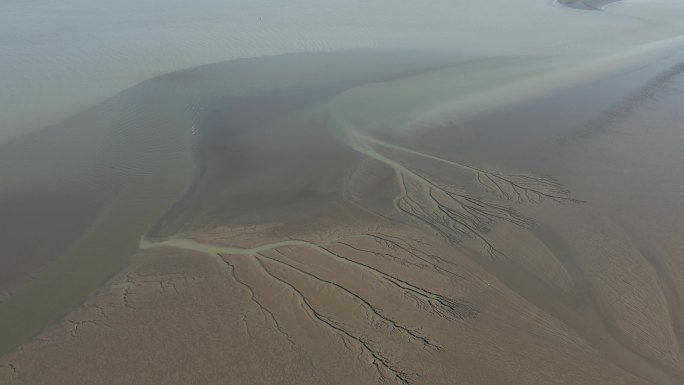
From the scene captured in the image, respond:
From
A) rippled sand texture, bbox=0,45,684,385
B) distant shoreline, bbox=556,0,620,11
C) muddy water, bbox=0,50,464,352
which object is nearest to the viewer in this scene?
rippled sand texture, bbox=0,45,684,385

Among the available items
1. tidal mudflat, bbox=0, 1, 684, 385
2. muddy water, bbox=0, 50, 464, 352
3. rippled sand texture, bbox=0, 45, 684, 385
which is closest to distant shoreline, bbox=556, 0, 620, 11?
tidal mudflat, bbox=0, 1, 684, 385

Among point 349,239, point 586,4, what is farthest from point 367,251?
point 586,4

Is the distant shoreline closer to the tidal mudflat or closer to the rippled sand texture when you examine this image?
the tidal mudflat

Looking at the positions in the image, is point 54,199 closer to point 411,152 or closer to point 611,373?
point 411,152

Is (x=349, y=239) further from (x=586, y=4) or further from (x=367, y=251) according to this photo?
(x=586, y=4)

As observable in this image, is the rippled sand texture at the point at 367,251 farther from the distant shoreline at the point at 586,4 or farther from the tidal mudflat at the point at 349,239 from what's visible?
the distant shoreline at the point at 586,4

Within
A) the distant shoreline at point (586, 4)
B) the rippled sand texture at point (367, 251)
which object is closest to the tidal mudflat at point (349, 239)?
the rippled sand texture at point (367, 251)
